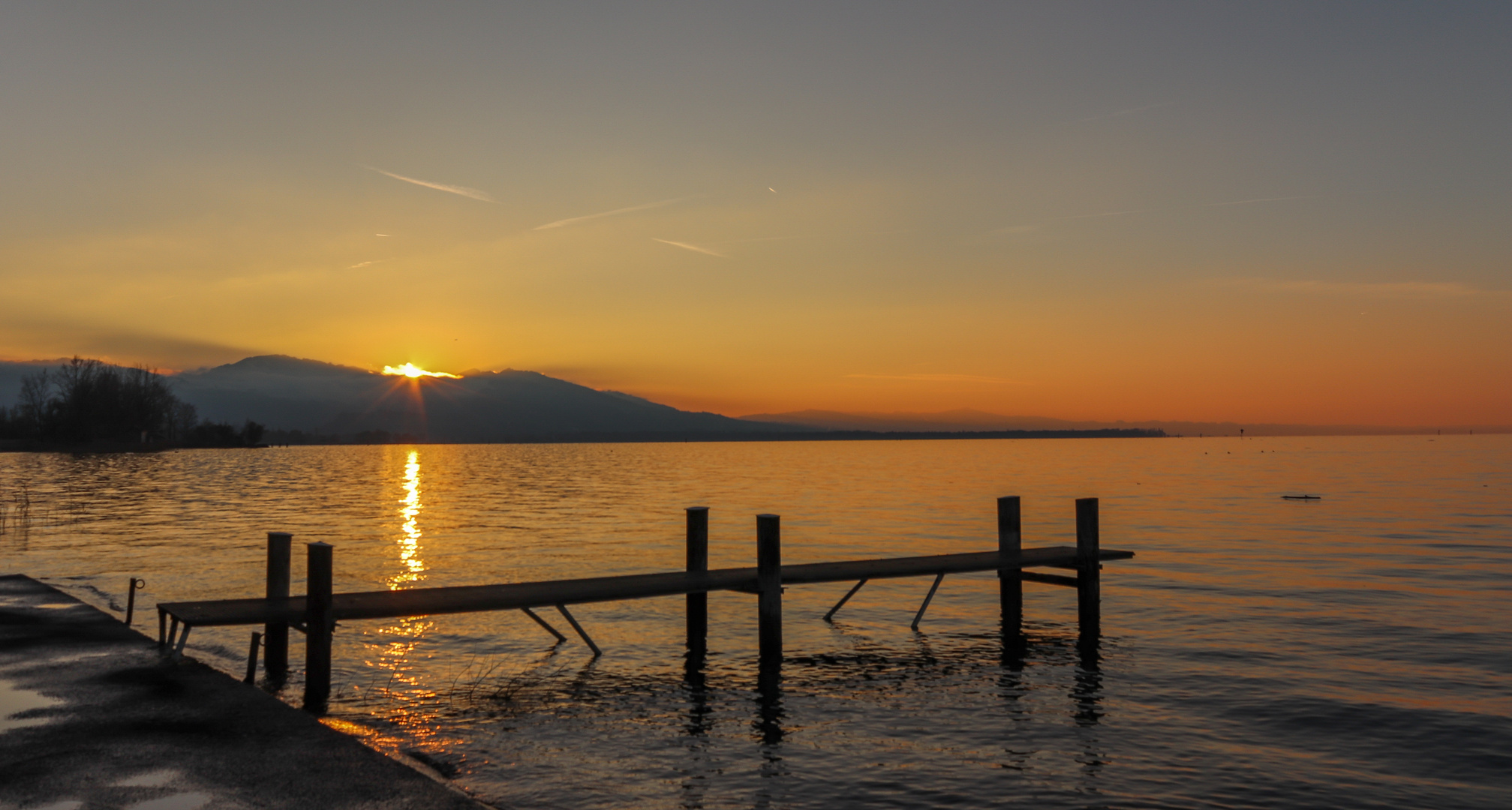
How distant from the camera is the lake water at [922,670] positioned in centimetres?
1159

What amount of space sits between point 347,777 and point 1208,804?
28.7ft

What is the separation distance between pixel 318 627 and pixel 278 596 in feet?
5.00

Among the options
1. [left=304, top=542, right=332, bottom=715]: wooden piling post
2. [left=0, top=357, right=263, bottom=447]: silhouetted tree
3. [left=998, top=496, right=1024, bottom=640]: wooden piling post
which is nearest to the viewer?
[left=304, top=542, right=332, bottom=715]: wooden piling post

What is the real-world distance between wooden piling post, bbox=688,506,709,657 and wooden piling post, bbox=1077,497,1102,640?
8085 mm

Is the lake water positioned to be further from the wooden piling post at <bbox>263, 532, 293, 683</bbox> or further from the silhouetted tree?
the silhouetted tree

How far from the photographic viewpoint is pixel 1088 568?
2097cm

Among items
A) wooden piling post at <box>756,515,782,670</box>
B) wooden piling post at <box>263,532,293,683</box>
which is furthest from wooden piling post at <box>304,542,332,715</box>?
wooden piling post at <box>756,515,782,670</box>

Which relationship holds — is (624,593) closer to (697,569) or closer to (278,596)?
(697,569)

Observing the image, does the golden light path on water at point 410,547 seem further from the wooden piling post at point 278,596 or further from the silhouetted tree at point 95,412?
the silhouetted tree at point 95,412

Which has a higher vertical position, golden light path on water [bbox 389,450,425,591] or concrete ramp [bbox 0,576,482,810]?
concrete ramp [bbox 0,576,482,810]

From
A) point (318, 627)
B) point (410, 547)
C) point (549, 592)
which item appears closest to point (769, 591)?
point (549, 592)

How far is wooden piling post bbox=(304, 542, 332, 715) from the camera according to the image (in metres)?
13.2

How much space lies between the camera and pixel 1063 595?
28.0 meters

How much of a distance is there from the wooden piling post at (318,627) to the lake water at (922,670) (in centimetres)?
56
